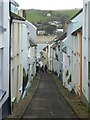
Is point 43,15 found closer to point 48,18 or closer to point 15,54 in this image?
point 48,18

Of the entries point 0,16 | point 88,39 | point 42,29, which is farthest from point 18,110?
point 42,29

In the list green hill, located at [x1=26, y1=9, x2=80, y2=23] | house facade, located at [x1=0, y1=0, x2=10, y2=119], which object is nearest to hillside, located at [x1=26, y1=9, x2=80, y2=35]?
green hill, located at [x1=26, y1=9, x2=80, y2=23]

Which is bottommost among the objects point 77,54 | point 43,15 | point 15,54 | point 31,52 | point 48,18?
point 31,52

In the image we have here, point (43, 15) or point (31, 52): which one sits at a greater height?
point (43, 15)

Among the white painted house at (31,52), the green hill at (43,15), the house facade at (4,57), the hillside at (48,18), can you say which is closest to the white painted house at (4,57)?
the house facade at (4,57)

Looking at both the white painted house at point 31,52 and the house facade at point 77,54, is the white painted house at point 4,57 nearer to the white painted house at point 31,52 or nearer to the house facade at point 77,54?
the house facade at point 77,54

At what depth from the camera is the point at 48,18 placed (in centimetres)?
16312

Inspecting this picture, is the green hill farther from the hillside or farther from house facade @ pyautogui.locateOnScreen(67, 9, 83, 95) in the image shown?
house facade @ pyautogui.locateOnScreen(67, 9, 83, 95)

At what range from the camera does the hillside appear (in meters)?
147

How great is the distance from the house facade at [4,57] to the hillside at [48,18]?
123 metres

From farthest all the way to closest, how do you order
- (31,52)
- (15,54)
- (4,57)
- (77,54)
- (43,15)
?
(43,15) → (31,52) → (77,54) → (15,54) → (4,57)

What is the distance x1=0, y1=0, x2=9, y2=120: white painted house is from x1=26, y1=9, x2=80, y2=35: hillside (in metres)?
123

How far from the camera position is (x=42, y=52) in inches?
4397

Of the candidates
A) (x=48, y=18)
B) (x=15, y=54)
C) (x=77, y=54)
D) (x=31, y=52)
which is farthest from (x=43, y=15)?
(x=15, y=54)
